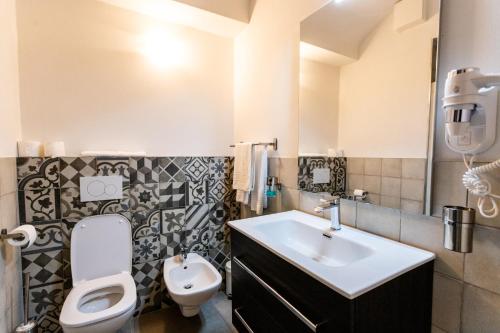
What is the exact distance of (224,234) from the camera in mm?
2279

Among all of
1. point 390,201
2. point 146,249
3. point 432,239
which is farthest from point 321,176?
point 146,249

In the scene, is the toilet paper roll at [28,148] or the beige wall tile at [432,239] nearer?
the beige wall tile at [432,239]

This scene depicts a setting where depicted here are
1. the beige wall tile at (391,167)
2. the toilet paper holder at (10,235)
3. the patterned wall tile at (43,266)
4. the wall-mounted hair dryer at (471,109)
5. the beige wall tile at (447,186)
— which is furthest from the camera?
the patterned wall tile at (43,266)

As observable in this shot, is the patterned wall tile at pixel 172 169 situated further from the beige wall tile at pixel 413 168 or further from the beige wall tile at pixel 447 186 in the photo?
the beige wall tile at pixel 447 186

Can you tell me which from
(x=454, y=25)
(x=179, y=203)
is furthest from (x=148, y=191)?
(x=454, y=25)

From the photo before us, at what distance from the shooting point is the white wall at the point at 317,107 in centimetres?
145

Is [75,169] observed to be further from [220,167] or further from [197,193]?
[220,167]

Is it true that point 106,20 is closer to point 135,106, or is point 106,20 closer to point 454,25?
point 135,106

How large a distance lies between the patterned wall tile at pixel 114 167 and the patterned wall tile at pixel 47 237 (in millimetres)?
442

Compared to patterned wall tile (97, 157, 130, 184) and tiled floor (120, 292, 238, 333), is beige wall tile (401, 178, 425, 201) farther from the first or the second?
patterned wall tile (97, 157, 130, 184)

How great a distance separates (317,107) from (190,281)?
5.33 ft

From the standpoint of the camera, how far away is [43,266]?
1599mm

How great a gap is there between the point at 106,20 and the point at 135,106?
668 mm

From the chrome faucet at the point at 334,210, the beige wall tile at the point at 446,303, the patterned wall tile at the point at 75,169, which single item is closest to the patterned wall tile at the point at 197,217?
the patterned wall tile at the point at 75,169
